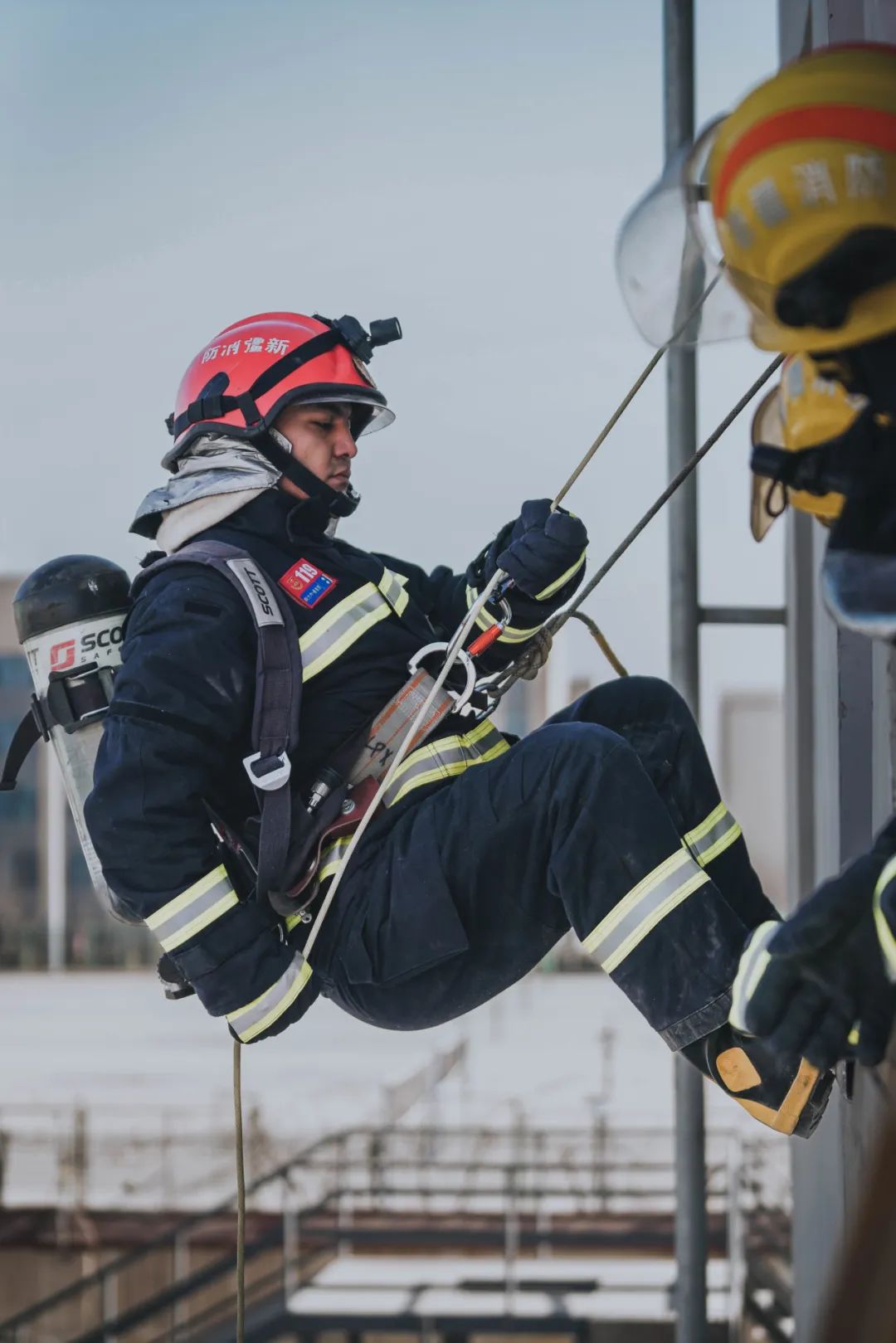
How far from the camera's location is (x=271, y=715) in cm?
326

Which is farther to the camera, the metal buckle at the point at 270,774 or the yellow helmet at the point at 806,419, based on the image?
the metal buckle at the point at 270,774

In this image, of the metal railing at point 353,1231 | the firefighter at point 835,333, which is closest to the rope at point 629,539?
the firefighter at point 835,333

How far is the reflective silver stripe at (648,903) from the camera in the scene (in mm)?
2818

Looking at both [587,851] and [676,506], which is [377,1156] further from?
[587,851]

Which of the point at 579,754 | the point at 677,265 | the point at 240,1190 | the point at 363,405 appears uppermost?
the point at 677,265

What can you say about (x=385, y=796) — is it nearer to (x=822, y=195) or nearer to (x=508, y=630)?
(x=508, y=630)

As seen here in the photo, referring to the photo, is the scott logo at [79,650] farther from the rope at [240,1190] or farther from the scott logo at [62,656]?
the rope at [240,1190]

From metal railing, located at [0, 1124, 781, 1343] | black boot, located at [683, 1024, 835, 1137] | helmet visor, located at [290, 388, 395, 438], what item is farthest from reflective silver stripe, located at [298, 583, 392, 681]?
metal railing, located at [0, 1124, 781, 1343]

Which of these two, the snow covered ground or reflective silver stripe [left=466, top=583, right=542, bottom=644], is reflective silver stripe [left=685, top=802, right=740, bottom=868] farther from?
the snow covered ground

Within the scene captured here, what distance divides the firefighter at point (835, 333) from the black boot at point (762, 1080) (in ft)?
1.36

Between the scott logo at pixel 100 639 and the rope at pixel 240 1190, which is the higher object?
the scott logo at pixel 100 639

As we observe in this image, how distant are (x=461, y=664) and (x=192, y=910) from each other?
729 mm

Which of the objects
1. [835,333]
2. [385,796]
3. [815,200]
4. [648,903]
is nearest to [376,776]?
[385,796]

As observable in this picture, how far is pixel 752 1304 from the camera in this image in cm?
1177
